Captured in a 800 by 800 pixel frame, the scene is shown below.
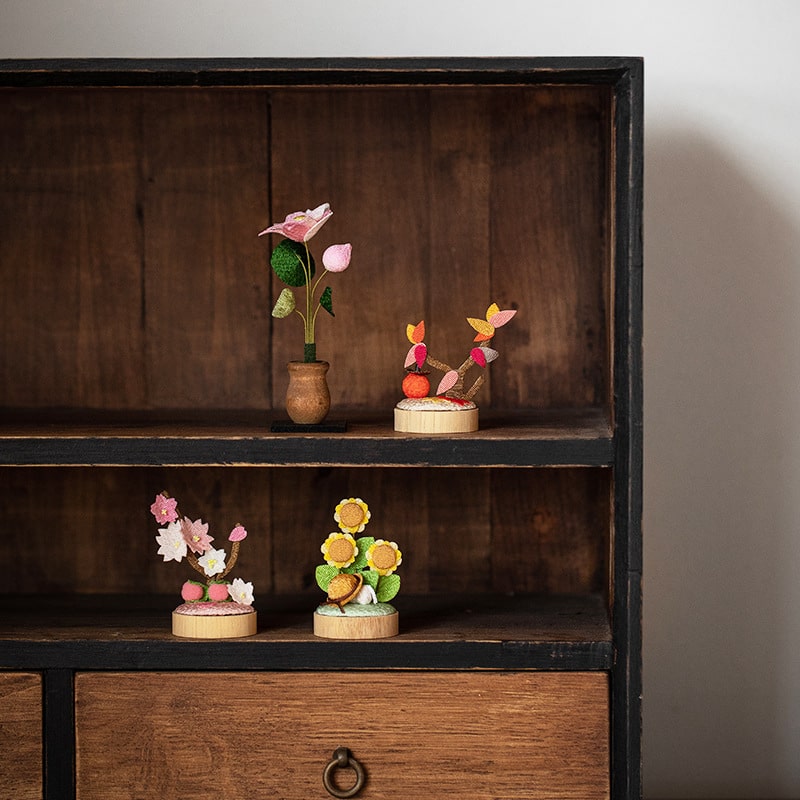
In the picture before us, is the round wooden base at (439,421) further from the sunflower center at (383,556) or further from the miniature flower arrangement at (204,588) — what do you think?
the miniature flower arrangement at (204,588)

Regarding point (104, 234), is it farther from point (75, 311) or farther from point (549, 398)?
point (549, 398)

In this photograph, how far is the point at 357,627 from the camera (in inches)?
64.0

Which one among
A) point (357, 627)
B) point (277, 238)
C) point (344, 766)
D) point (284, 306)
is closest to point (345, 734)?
point (344, 766)

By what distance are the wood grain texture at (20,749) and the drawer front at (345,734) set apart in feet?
0.20

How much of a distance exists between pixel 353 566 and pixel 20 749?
0.53m

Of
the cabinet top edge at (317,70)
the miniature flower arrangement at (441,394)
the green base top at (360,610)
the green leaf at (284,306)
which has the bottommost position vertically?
the green base top at (360,610)

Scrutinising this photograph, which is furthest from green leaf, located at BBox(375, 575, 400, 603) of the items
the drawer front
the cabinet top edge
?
the cabinet top edge

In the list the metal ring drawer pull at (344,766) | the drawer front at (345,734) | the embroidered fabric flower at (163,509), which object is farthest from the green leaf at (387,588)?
the embroidered fabric flower at (163,509)

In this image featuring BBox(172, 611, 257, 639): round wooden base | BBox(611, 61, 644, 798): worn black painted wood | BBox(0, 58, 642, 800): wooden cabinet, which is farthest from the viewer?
BBox(0, 58, 642, 800): wooden cabinet

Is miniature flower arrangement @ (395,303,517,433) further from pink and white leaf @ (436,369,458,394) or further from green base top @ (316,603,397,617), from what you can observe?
green base top @ (316,603,397,617)

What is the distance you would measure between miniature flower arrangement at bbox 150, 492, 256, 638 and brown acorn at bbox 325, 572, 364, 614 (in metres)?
0.12

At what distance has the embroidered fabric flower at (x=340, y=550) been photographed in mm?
1667

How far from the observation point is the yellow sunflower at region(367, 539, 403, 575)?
167cm

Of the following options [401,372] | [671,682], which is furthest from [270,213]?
[671,682]
